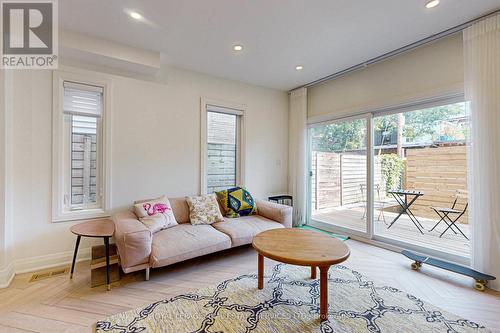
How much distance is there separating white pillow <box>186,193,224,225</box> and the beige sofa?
91 millimetres

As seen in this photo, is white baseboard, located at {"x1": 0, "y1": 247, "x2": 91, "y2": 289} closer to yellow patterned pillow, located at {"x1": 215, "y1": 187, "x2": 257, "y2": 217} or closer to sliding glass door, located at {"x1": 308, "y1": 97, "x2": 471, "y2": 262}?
yellow patterned pillow, located at {"x1": 215, "y1": 187, "x2": 257, "y2": 217}

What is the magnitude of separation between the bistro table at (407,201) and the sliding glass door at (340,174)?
42 cm

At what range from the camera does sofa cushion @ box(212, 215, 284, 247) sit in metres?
2.76

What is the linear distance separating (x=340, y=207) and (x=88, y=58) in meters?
4.23

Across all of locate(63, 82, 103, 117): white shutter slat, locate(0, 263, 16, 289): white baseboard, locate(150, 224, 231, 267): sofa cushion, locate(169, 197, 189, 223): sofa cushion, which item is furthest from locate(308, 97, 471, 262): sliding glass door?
locate(0, 263, 16, 289): white baseboard

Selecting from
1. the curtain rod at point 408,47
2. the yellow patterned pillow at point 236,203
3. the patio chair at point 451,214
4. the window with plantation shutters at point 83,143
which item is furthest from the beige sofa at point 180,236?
the curtain rod at point 408,47

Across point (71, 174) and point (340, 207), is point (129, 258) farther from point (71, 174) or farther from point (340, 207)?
point (340, 207)

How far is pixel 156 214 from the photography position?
2723 millimetres

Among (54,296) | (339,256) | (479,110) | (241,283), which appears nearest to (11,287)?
(54,296)

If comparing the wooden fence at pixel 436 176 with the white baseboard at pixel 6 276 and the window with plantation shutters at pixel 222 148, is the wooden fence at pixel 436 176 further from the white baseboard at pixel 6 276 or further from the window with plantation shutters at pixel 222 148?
the white baseboard at pixel 6 276

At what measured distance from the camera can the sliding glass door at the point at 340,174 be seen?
11.7 feet

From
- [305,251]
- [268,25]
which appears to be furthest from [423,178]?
[268,25]

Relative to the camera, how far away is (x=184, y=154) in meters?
3.43

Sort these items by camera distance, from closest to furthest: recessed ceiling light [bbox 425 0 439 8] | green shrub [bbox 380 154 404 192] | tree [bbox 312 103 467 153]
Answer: recessed ceiling light [bbox 425 0 439 8], tree [bbox 312 103 467 153], green shrub [bbox 380 154 404 192]
